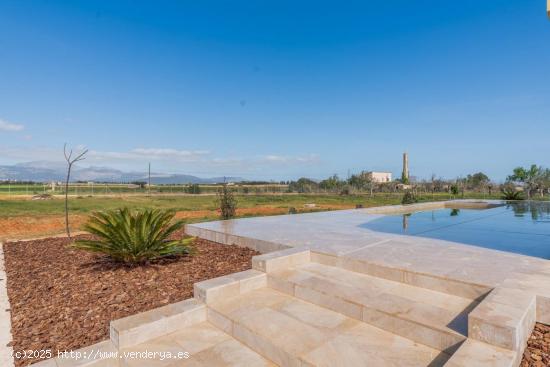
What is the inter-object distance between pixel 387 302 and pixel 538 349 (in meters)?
0.91

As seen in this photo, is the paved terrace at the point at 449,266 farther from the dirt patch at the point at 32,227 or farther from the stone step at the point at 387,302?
the dirt patch at the point at 32,227

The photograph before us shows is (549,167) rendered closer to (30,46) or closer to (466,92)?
(466,92)

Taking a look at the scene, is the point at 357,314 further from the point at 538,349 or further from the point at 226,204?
the point at 226,204

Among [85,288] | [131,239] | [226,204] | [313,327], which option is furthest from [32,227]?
[313,327]

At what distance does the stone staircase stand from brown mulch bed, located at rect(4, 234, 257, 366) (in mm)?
457

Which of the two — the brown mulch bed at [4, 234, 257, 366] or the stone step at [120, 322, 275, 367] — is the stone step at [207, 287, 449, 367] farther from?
the brown mulch bed at [4, 234, 257, 366]

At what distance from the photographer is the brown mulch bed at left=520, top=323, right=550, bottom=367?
1.63 meters

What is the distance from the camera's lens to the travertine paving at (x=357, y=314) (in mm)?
1736

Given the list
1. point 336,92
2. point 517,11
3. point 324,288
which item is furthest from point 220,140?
point 324,288

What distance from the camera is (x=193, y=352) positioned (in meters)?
2.04

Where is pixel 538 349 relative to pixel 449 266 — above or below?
below

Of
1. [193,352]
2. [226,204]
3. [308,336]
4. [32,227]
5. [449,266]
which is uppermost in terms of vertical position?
[226,204]

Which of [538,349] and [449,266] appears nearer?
[538,349]

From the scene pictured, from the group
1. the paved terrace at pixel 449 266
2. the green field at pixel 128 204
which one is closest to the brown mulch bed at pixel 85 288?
the paved terrace at pixel 449 266
